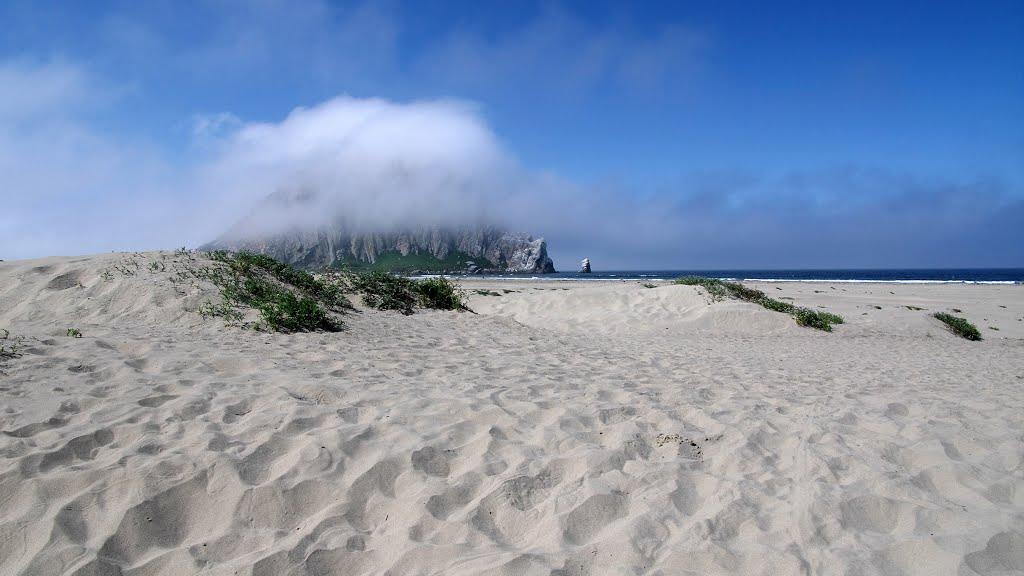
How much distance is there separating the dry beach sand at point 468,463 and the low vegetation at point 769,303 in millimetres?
8302

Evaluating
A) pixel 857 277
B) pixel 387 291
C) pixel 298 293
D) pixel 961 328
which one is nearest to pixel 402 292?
pixel 387 291

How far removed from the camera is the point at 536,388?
5.55 m

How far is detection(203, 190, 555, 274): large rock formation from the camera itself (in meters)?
69.0

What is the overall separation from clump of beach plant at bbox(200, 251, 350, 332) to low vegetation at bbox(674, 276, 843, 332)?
497 inches

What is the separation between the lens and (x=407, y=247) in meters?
86.4

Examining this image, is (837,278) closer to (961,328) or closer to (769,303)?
(769,303)

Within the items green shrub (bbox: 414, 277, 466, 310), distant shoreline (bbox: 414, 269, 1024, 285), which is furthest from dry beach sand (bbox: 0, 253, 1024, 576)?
distant shoreline (bbox: 414, 269, 1024, 285)

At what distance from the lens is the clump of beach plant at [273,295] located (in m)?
7.70

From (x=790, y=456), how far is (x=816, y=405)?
1897mm

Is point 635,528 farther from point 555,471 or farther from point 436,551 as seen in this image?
point 436,551

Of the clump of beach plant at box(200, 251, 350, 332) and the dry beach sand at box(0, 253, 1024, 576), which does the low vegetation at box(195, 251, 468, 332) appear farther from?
the dry beach sand at box(0, 253, 1024, 576)

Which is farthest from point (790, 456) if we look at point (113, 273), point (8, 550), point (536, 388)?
point (113, 273)

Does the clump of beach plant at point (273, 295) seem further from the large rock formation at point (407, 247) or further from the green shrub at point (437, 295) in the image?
the large rock formation at point (407, 247)

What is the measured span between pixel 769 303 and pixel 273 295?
1550cm
